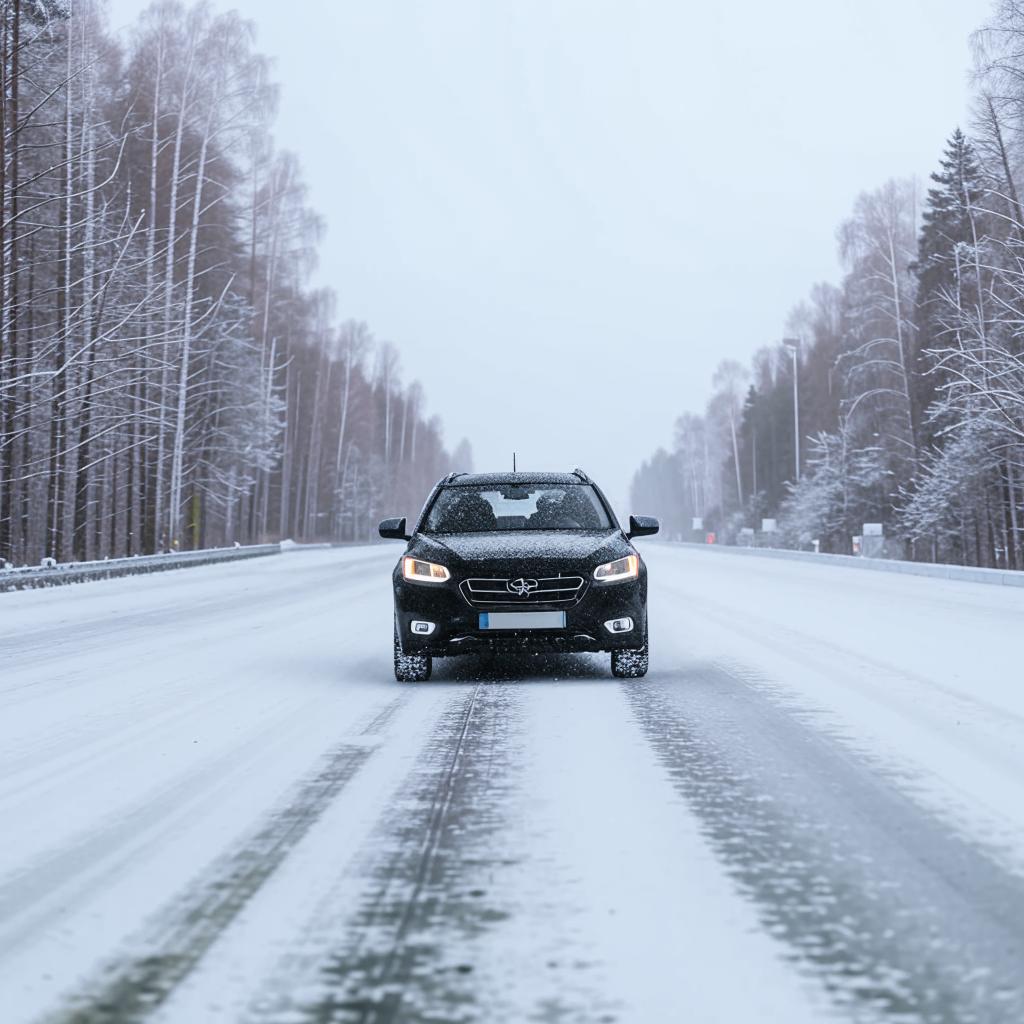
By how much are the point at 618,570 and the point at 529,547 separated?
0.65 metres

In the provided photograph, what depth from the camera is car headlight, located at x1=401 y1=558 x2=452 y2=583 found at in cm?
873

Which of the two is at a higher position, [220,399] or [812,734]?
[220,399]

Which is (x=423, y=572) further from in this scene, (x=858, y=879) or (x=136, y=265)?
(x=136, y=265)

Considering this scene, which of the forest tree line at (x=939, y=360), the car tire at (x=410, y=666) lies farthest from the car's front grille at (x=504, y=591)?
the forest tree line at (x=939, y=360)

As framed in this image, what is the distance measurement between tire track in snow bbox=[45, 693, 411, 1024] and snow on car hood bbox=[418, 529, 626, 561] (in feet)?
12.1

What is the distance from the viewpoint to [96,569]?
24688 mm

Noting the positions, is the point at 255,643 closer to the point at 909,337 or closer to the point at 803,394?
the point at 909,337

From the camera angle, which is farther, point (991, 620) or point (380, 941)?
point (991, 620)

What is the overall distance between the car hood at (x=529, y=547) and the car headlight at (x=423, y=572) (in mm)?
90

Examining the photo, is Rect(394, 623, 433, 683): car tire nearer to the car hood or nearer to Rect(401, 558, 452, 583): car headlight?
Rect(401, 558, 452, 583): car headlight

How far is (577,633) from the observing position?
8.73 m

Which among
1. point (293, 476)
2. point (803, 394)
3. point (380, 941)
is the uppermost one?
point (803, 394)

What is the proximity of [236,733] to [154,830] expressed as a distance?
216cm

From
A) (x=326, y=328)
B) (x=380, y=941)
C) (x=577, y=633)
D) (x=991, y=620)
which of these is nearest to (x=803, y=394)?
(x=326, y=328)
